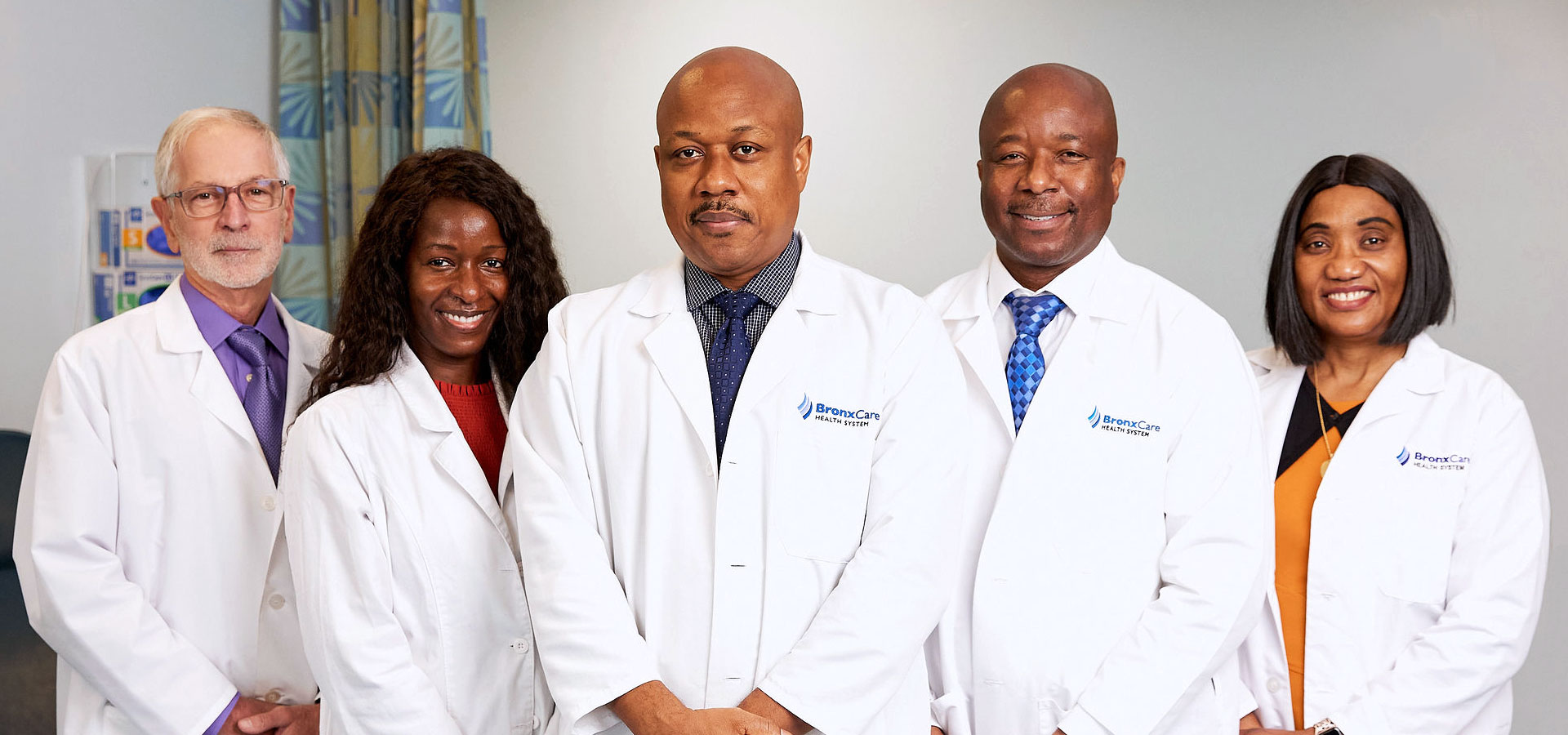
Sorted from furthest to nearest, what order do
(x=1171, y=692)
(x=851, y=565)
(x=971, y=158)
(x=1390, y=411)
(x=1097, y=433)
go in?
(x=971, y=158) < (x=1390, y=411) < (x=1097, y=433) < (x=1171, y=692) < (x=851, y=565)

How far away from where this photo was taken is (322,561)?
5.57 ft

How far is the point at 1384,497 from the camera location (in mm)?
1959

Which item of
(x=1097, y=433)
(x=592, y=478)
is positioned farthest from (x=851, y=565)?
(x=1097, y=433)

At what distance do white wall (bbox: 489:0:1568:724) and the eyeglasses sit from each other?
171 centimetres

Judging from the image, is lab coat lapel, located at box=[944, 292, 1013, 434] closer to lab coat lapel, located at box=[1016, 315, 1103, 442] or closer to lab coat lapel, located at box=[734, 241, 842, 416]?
lab coat lapel, located at box=[1016, 315, 1103, 442]

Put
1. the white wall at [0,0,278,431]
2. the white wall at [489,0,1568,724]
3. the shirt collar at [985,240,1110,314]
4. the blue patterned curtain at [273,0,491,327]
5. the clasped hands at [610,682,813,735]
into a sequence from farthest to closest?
the blue patterned curtain at [273,0,491,327] < the white wall at [489,0,1568,724] < the white wall at [0,0,278,431] < the shirt collar at [985,240,1110,314] < the clasped hands at [610,682,813,735]


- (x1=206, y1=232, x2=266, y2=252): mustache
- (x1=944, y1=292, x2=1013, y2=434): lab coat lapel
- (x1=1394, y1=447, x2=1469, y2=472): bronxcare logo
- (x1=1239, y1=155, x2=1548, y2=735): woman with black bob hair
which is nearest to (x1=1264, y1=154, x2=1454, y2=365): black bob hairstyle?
(x1=1239, y1=155, x2=1548, y2=735): woman with black bob hair

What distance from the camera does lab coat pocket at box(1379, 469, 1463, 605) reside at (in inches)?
75.2

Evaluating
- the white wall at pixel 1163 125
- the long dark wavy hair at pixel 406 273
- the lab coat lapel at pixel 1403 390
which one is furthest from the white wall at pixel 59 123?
the lab coat lapel at pixel 1403 390

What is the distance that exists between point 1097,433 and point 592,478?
0.79 meters

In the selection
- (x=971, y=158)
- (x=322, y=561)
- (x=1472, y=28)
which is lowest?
(x=322, y=561)

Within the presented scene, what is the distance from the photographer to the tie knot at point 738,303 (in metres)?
1.65

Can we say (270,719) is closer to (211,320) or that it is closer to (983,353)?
(211,320)

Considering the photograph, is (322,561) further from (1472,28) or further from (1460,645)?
(1472,28)
